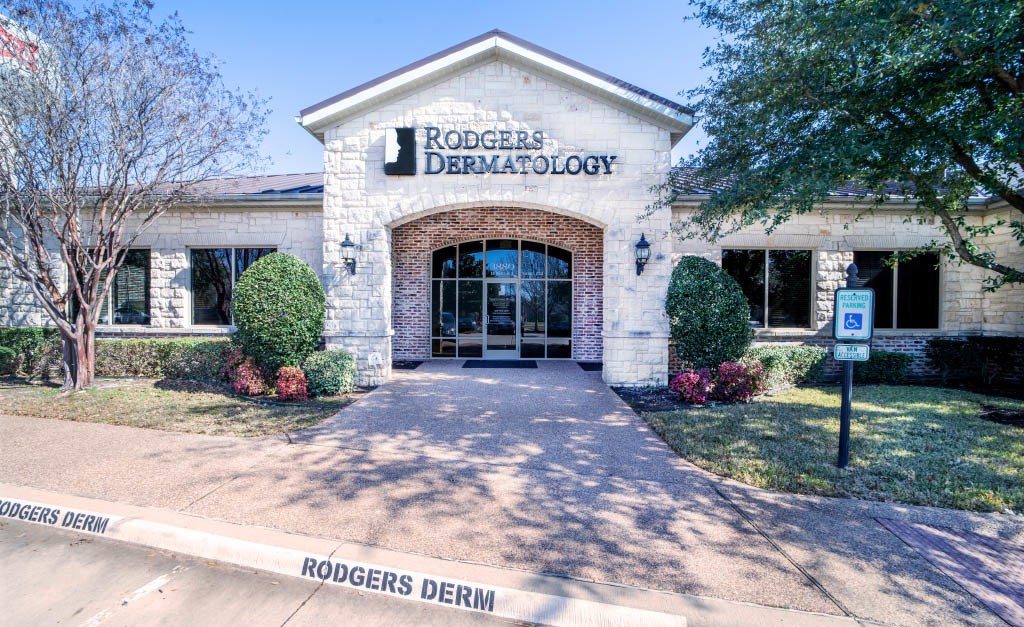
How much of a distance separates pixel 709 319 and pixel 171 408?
30.8 feet

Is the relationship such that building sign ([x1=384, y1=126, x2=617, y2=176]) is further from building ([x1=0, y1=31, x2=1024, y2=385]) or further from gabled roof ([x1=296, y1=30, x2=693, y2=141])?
gabled roof ([x1=296, y1=30, x2=693, y2=141])

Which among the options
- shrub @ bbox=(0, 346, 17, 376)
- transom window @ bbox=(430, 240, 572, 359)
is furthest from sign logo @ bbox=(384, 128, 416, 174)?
shrub @ bbox=(0, 346, 17, 376)

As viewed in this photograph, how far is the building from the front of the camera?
955 cm

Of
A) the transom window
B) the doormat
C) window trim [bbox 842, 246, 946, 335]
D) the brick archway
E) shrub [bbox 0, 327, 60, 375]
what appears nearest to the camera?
the doormat

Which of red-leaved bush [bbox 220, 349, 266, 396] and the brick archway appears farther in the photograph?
the brick archway

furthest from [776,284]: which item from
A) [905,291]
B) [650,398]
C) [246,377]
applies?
[246,377]

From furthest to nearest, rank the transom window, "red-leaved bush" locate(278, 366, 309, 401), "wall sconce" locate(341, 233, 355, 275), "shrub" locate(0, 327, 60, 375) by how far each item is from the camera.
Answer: the transom window, "shrub" locate(0, 327, 60, 375), "wall sconce" locate(341, 233, 355, 275), "red-leaved bush" locate(278, 366, 309, 401)

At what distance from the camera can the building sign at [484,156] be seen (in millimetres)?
9531

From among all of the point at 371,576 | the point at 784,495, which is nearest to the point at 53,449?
the point at 371,576

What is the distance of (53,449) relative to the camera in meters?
5.64

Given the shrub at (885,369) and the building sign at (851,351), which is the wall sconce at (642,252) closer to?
the building sign at (851,351)

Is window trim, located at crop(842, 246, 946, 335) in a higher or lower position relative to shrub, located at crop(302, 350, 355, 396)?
higher

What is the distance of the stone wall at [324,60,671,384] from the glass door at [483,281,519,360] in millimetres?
3553

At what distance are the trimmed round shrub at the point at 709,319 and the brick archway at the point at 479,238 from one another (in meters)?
3.84
